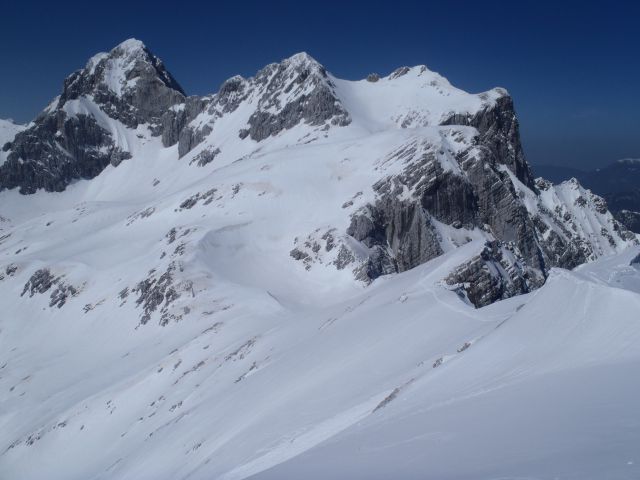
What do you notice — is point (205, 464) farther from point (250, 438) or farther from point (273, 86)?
point (273, 86)

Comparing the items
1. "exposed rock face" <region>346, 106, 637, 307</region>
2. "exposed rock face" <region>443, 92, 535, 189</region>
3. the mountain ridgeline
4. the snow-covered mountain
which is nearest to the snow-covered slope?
the mountain ridgeline

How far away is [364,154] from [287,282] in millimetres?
23930

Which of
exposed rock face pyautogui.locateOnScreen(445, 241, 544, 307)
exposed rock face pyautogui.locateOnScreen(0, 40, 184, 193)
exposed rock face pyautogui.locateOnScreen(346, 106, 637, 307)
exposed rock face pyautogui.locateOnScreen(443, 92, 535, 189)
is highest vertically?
exposed rock face pyautogui.locateOnScreen(0, 40, 184, 193)

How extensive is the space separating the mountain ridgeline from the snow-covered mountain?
38 cm

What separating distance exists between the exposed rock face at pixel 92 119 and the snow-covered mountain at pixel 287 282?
0.75m

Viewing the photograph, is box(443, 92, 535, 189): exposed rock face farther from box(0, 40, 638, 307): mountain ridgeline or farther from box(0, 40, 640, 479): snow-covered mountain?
box(0, 40, 640, 479): snow-covered mountain

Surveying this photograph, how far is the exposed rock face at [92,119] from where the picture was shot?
14188cm

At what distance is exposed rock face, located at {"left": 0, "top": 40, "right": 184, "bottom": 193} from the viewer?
5586 inches

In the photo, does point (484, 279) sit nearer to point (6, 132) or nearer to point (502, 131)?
point (502, 131)

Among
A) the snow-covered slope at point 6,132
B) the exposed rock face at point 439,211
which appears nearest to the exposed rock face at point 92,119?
the snow-covered slope at point 6,132

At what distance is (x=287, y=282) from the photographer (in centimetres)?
5566

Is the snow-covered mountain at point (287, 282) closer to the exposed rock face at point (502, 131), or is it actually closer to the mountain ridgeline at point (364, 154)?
the mountain ridgeline at point (364, 154)

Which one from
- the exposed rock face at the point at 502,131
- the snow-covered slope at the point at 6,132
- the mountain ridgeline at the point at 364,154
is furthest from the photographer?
the snow-covered slope at the point at 6,132

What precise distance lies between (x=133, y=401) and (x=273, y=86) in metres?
94.7
